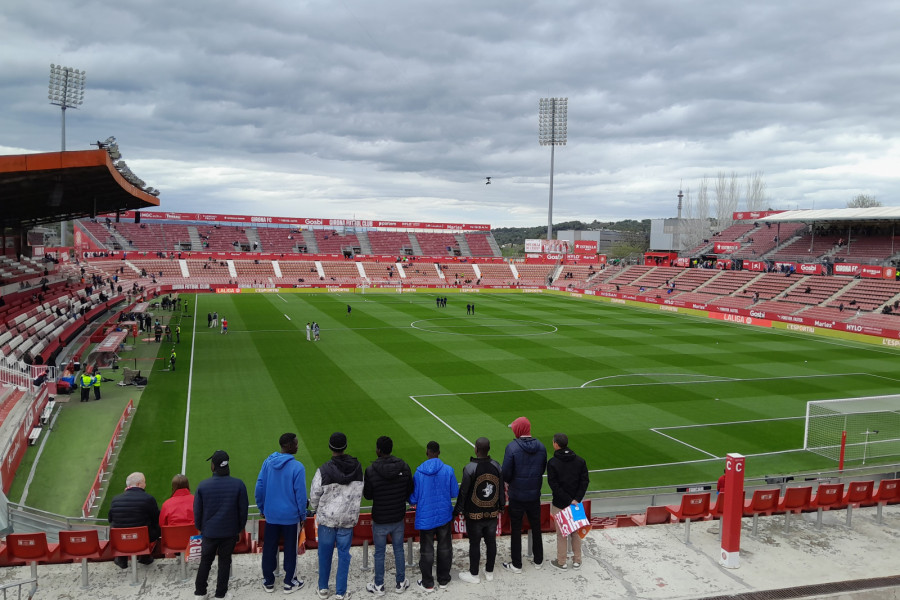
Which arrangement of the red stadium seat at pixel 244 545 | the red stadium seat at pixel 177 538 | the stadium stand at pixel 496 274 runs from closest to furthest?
the red stadium seat at pixel 177 538 → the red stadium seat at pixel 244 545 → the stadium stand at pixel 496 274

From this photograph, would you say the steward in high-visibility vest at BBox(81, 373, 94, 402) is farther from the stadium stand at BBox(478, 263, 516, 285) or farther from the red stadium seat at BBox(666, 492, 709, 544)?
the stadium stand at BBox(478, 263, 516, 285)

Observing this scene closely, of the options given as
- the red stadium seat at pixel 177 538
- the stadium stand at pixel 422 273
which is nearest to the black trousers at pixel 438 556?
the red stadium seat at pixel 177 538

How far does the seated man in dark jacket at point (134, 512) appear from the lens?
809 centimetres

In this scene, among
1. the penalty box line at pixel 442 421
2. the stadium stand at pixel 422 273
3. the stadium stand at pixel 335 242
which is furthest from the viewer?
the stadium stand at pixel 335 242

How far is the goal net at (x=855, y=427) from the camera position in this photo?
1817 centimetres

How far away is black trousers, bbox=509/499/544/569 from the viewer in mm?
8367

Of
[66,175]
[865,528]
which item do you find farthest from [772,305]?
[66,175]

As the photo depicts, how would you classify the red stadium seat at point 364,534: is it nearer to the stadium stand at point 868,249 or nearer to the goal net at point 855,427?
the goal net at point 855,427

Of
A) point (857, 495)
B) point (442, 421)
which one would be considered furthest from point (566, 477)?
point (442, 421)

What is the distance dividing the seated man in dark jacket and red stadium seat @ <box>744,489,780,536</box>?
899 cm

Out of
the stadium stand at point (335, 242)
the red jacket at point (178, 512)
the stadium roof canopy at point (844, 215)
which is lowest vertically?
the red jacket at point (178, 512)

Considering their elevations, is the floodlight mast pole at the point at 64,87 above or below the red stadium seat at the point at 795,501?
above

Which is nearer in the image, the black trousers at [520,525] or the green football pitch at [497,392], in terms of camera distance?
the black trousers at [520,525]

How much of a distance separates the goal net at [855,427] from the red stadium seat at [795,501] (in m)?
8.69
